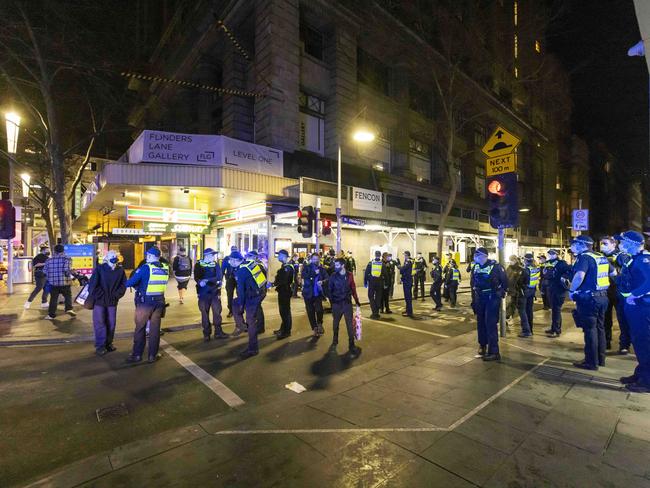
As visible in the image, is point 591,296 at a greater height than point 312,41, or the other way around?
point 312,41

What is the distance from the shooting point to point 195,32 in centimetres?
2325

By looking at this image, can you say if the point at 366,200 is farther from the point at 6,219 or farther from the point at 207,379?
the point at 207,379

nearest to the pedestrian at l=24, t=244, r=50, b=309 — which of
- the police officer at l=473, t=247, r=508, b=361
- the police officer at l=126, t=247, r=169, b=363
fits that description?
the police officer at l=126, t=247, r=169, b=363

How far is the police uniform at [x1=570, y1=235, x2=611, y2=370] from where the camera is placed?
5.88 metres

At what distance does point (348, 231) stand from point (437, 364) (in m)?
14.5

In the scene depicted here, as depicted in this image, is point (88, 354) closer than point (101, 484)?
No

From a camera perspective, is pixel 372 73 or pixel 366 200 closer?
pixel 366 200

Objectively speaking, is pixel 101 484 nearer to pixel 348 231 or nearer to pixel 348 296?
pixel 348 296

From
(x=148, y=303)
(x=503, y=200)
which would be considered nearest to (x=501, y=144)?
(x=503, y=200)

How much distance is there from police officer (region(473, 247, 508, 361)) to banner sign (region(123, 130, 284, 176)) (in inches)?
Answer: 454

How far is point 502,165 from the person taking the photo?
28.6ft

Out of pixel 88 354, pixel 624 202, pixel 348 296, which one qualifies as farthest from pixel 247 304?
pixel 624 202

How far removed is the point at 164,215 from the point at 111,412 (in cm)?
1343

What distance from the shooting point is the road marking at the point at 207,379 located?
4.94 meters
